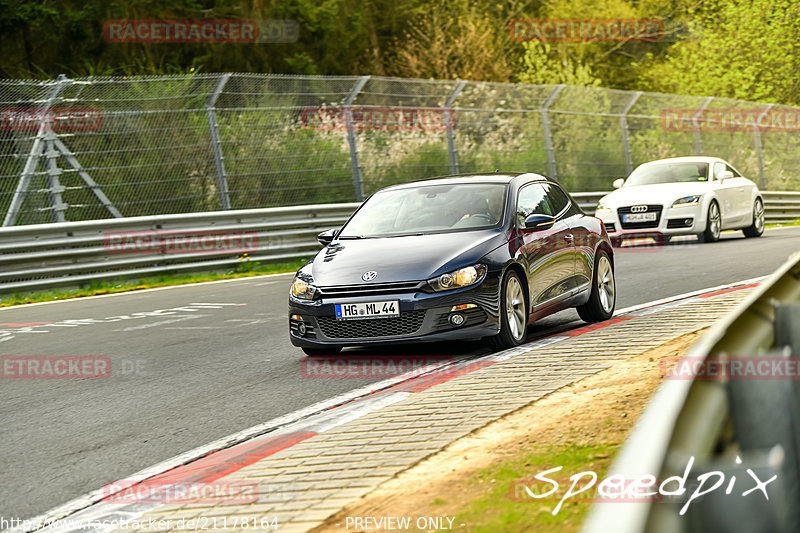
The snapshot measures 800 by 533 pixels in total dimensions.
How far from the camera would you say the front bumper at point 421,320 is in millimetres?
8258

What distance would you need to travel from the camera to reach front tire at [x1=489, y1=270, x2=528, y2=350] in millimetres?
8531

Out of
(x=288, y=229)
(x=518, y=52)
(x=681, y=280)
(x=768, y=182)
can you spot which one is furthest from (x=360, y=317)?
(x=518, y=52)

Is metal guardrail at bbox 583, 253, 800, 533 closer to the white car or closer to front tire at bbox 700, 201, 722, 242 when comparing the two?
the white car

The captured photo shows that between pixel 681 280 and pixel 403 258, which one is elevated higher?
pixel 403 258

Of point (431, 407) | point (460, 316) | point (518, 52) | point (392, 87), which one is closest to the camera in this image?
point (431, 407)

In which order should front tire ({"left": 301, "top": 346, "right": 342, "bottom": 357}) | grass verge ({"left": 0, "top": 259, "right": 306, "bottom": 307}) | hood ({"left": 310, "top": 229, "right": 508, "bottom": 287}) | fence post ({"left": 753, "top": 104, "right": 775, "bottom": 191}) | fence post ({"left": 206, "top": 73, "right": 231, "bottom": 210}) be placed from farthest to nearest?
1. fence post ({"left": 753, "top": 104, "right": 775, "bottom": 191})
2. fence post ({"left": 206, "top": 73, "right": 231, "bottom": 210})
3. grass verge ({"left": 0, "top": 259, "right": 306, "bottom": 307})
4. front tire ({"left": 301, "top": 346, "right": 342, "bottom": 357})
5. hood ({"left": 310, "top": 229, "right": 508, "bottom": 287})

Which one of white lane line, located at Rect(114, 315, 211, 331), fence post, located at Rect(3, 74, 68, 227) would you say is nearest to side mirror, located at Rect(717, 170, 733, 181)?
white lane line, located at Rect(114, 315, 211, 331)

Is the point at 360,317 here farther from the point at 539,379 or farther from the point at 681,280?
the point at 681,280

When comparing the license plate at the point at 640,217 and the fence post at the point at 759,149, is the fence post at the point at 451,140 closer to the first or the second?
the license plate at the point at 640,217

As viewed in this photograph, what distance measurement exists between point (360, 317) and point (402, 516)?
→ 399cm

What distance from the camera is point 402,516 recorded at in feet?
14.5

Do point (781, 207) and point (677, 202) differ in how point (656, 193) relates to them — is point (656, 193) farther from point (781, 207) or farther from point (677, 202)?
point (781, 207)

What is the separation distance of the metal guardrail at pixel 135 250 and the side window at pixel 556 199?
8540mm

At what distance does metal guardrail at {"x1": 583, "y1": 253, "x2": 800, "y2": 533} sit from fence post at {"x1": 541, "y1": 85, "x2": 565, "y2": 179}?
895 inches
